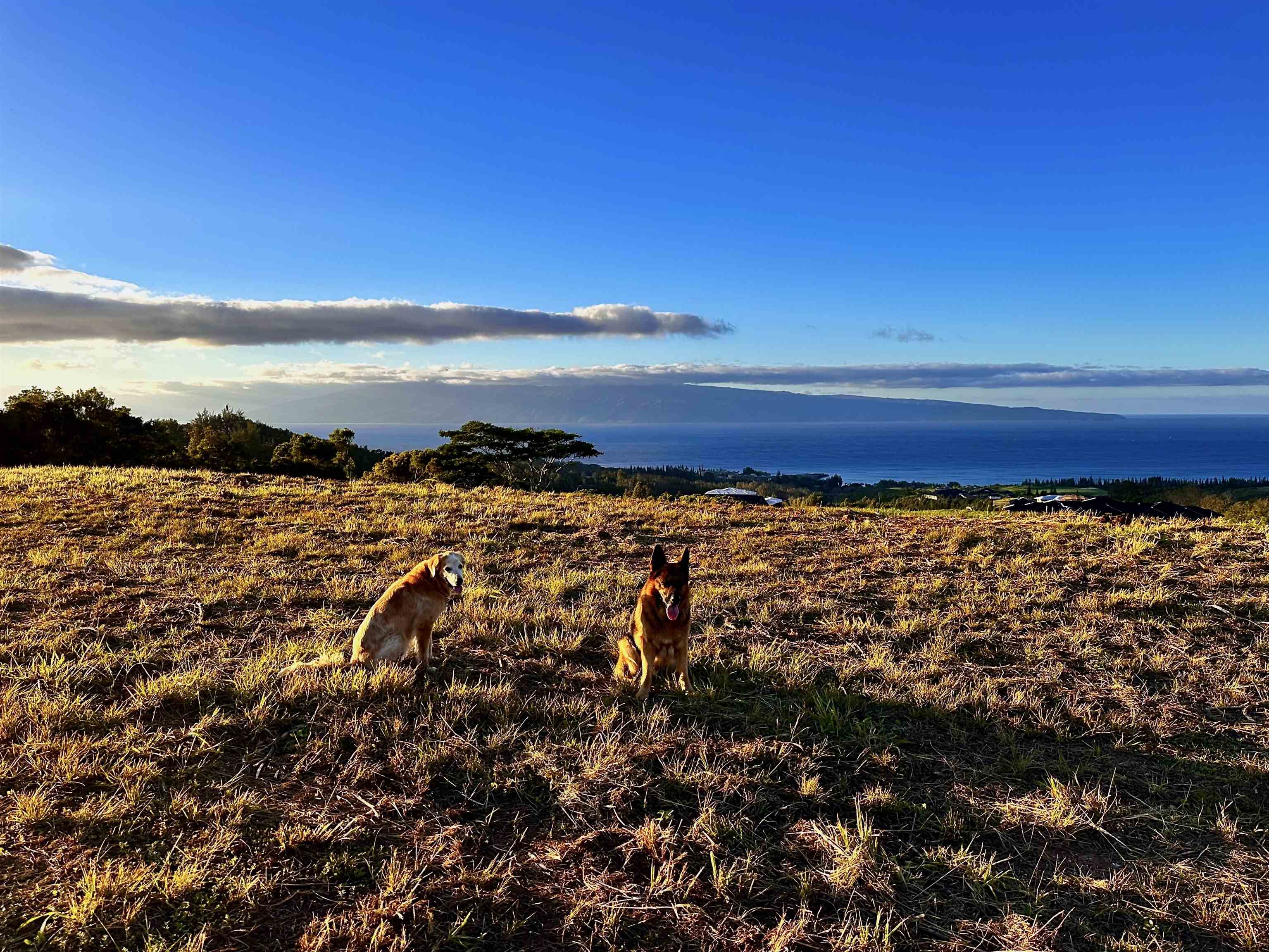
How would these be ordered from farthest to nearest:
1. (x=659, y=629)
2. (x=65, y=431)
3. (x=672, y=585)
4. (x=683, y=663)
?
(x=65, y=431) < (x=683, y=663) < (x=659, y=629) < (x=672, y=585)

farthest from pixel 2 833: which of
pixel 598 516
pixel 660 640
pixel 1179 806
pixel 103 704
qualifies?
pixel 598 516

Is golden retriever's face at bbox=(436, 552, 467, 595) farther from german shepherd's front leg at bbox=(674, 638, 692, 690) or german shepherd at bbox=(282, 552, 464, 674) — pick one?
german shepherd's front leg at bbox=(674, 638, 692, 690)

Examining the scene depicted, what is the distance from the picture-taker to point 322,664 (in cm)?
466

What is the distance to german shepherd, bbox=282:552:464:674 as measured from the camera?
15.5 feet

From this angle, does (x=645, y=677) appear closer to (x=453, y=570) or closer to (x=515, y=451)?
(x=453, y=570)

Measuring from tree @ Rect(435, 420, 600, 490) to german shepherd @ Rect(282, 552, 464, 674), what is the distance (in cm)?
3731

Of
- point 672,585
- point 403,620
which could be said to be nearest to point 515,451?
point 403,620

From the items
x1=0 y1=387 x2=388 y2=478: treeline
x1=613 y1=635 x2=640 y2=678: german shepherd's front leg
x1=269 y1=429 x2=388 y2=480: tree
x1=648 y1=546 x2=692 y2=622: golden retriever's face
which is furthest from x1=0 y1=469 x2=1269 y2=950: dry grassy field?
x1=269 y1=429 x2=388 y2=480: tree

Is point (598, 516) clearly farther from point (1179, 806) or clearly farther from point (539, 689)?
point (1179, 806)

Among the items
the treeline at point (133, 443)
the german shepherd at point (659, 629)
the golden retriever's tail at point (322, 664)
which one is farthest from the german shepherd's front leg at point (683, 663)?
the treeline at point (133, 443)

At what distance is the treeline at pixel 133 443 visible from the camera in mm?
32250

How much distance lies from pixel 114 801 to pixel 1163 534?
13.5m

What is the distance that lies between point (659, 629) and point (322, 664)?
100 inches

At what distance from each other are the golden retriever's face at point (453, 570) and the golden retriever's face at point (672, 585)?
4.63 ft
